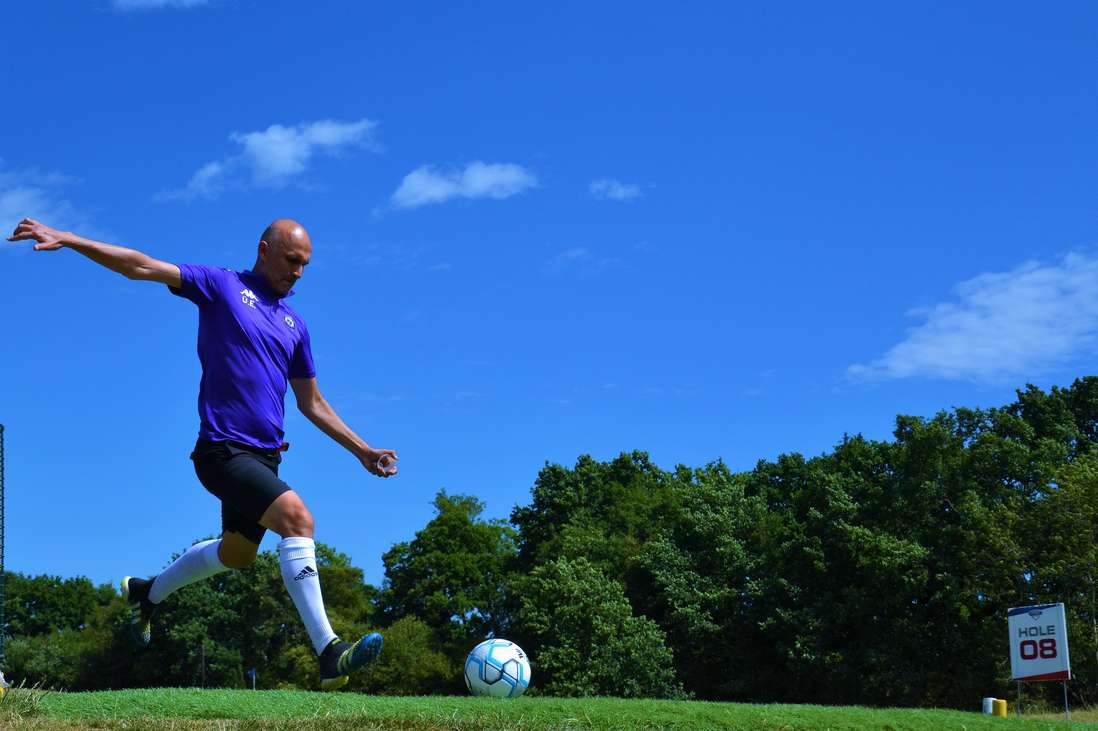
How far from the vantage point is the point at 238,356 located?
701 cm

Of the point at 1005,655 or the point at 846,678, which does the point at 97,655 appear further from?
the point at 1005,655

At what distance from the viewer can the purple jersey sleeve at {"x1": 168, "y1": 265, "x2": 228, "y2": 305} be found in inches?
280

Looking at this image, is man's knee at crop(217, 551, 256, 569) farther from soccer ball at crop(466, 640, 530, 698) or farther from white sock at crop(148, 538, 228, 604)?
soccer ball at crop(466, 640, 530, 698)

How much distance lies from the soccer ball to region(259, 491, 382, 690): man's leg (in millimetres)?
18555

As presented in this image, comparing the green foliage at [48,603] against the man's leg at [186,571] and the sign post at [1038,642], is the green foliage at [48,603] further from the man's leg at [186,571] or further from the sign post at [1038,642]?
the man's leg at [186,571]

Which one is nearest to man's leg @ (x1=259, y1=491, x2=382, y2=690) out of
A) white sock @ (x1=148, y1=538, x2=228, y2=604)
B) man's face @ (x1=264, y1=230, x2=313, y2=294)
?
white sock @ (x1=148, y1=538, x2=228, y2=604)

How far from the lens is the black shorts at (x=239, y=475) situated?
22.1 ft

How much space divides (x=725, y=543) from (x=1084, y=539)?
711 inches

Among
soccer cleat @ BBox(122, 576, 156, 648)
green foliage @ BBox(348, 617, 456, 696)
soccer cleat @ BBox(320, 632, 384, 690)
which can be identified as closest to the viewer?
soccer cleat @ BBox(320, 632, 384, 690)

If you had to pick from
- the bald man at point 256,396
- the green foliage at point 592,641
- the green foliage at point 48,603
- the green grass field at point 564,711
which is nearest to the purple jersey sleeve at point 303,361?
the bald man at point 256,396

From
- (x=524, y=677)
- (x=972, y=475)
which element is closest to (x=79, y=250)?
(x=524, y=677)

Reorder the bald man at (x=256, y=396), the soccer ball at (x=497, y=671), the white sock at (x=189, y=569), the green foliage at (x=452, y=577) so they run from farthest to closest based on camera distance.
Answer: the green foliage at (x=452, y=577)
the soccer ball at (x=497, y=671)
the white sock at (x=189, y=569)
the bald man at (x=256, y=396)

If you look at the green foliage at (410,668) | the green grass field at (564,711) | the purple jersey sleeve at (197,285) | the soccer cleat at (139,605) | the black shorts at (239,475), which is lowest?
the green foliage at (410,668)

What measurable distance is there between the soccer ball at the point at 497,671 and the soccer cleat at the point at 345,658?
18.8m
